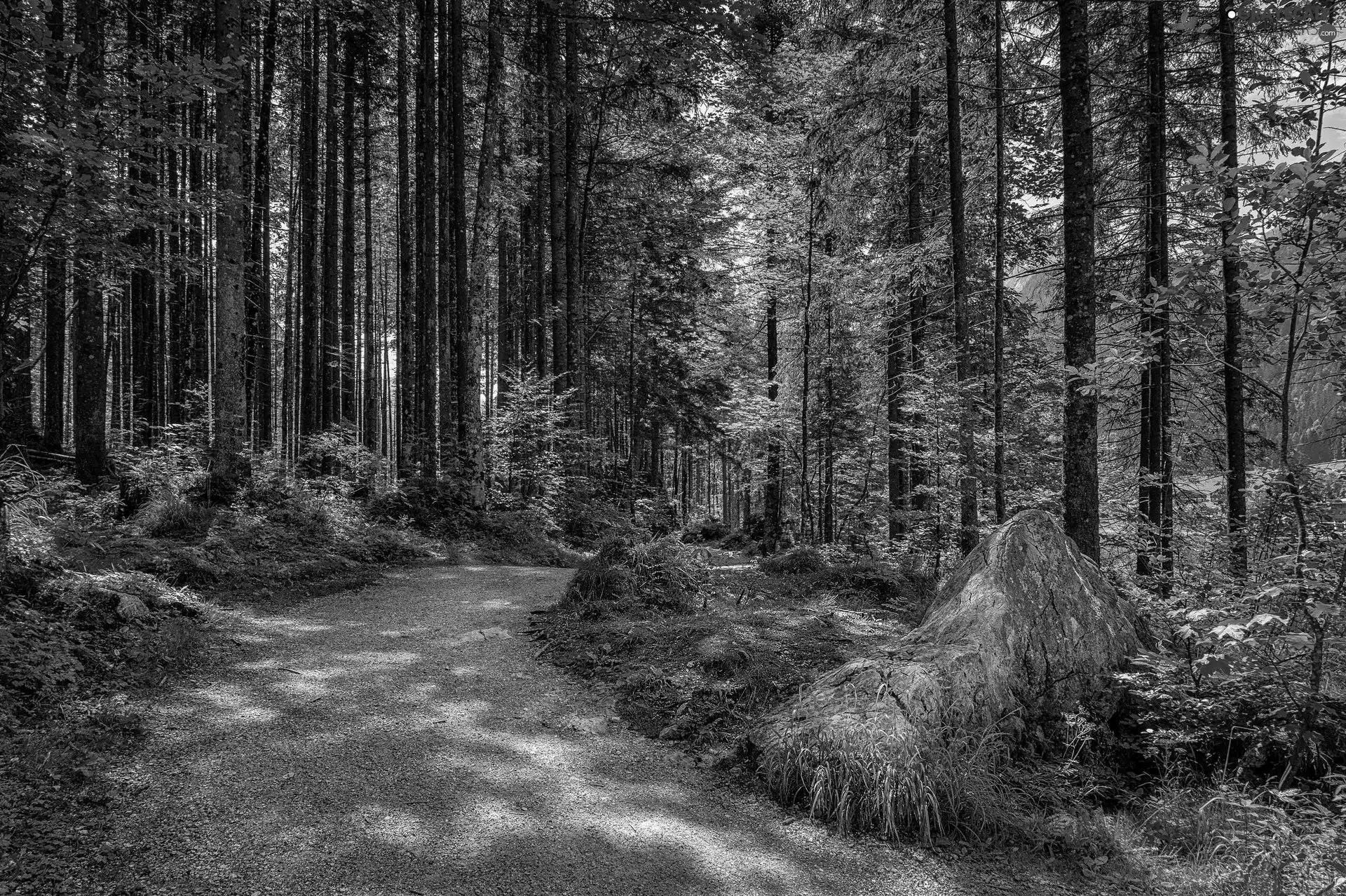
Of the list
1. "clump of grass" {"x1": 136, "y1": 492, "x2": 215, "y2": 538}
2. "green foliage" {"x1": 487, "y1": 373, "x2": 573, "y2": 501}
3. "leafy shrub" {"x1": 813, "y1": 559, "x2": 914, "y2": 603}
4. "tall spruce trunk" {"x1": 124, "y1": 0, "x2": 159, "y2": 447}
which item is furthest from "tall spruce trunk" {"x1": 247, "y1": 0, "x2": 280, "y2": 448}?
"leafy shrub" {"x1": 813, "y1": 559, "x2": 914, "y2": 603}

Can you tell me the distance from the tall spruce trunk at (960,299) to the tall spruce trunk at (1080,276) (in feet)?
11.3

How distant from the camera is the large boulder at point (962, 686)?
145 inches

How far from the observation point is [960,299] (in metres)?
11.4

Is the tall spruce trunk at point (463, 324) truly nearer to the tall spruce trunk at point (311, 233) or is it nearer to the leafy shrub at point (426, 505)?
the leafy shrub at point (426, 505)

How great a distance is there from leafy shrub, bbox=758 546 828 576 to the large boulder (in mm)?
5461

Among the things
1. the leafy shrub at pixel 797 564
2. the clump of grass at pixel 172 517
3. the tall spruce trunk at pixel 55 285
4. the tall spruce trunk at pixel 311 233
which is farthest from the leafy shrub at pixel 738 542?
the tall spruce trunk at pixel 55 285

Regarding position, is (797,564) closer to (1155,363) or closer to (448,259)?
(1155,363)

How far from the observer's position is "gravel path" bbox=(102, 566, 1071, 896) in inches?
114

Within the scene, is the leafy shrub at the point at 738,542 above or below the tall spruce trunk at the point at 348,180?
below

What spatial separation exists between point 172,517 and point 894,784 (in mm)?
8892

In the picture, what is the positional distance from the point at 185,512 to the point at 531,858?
7.80 meters

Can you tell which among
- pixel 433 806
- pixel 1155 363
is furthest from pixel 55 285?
pixel 1155 363

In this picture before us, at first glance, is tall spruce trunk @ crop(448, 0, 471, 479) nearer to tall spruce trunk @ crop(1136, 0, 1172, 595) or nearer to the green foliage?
the green foliage

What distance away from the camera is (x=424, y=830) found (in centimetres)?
320
